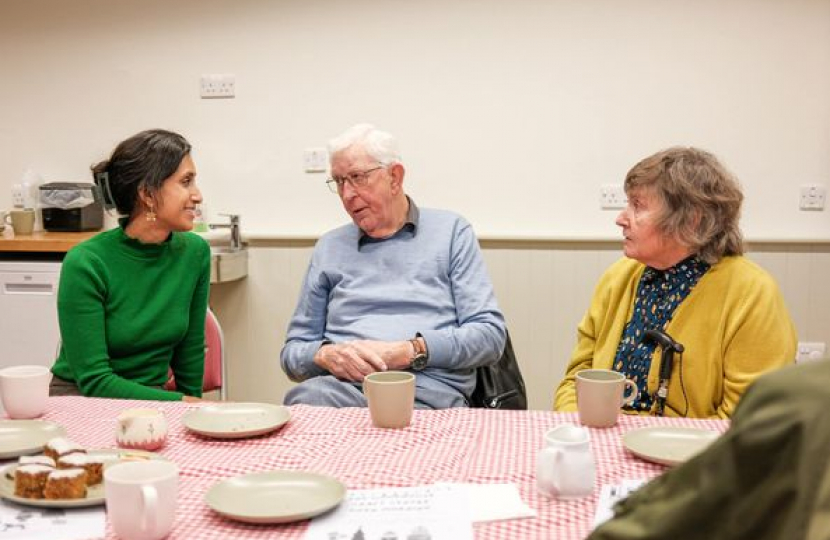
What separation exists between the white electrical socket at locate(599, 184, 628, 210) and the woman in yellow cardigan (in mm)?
1618

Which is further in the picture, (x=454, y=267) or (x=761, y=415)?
(x=454, y=267)

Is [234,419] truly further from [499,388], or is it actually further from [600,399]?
[499,388]

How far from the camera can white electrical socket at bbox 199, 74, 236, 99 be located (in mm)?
3996

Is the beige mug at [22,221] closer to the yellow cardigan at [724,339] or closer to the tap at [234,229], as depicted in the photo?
the tap at [234,229]

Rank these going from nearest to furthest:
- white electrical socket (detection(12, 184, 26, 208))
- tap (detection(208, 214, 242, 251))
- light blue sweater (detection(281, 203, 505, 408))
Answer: light blue sweater (detection(281, 203, 505, 408)), tap (detection(208, 214, 242, 251)), white electrical socket (detection(12, 184, 26, 208))

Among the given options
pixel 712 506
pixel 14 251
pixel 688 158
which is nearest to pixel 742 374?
pixel 688 158

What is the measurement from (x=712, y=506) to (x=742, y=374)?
1.41 m

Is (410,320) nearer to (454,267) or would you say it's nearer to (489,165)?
(454,267)

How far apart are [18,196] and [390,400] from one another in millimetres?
3247

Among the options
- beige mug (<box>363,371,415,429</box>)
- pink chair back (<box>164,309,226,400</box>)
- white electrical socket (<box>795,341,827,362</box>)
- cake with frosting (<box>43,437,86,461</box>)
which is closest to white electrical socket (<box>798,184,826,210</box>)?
white electrical socket (<box>795,341,827,362</box>)

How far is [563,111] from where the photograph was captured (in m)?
3.77

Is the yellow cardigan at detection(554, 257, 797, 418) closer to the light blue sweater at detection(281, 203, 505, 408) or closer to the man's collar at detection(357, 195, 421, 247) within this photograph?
the light blue sweater at detection(281, 203, 505, 408)

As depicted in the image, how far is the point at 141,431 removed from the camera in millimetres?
1483

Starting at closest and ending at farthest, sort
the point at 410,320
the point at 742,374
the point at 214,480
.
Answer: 1. the point at 214,480
2. the point at 742,374
3. the point at 410,320
